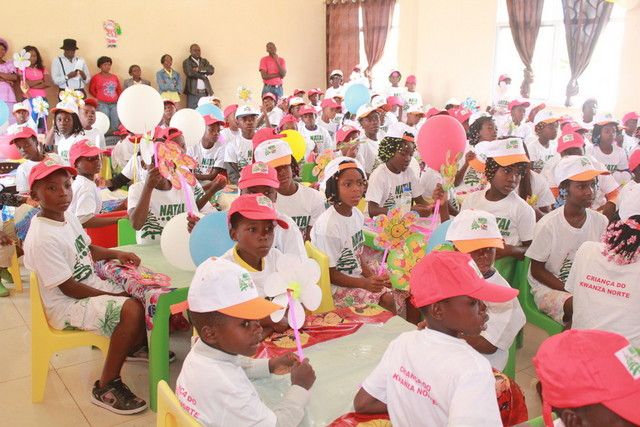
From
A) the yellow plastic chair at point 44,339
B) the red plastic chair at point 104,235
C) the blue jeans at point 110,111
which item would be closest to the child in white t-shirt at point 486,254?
the yellow plastic chair at point 44,339

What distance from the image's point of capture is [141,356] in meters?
3.25

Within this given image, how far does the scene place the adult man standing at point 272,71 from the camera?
11648mm

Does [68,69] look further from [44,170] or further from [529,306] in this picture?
[529,306]

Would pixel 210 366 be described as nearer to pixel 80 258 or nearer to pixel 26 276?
pixel 80 258

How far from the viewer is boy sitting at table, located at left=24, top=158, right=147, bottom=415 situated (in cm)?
255

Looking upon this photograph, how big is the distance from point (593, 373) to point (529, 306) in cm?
203

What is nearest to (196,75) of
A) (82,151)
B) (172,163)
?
(82,151)

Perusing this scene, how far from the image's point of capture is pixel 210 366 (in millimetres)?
1466

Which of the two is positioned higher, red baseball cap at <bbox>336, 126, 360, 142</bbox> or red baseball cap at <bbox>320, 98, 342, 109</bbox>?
red baseball cap at <bbox>320, 98, 342, 109</bbox>

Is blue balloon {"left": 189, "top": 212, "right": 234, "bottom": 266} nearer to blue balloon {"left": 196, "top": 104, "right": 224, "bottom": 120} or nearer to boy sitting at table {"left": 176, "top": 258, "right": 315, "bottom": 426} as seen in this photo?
boy sitting at table {"left": 176, "top": 258, "right": 315, "bottom": 426}

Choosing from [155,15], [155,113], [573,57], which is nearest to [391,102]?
[573,57]

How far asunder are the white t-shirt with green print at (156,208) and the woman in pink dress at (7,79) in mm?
7358

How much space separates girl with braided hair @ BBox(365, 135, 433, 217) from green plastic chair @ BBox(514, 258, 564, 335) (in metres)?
0.89

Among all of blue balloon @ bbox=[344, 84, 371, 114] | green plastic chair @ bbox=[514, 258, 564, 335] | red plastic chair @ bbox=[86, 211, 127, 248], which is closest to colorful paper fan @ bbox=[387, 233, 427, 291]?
green plastic chair @ bbox=[514, 258, 564, 335]
